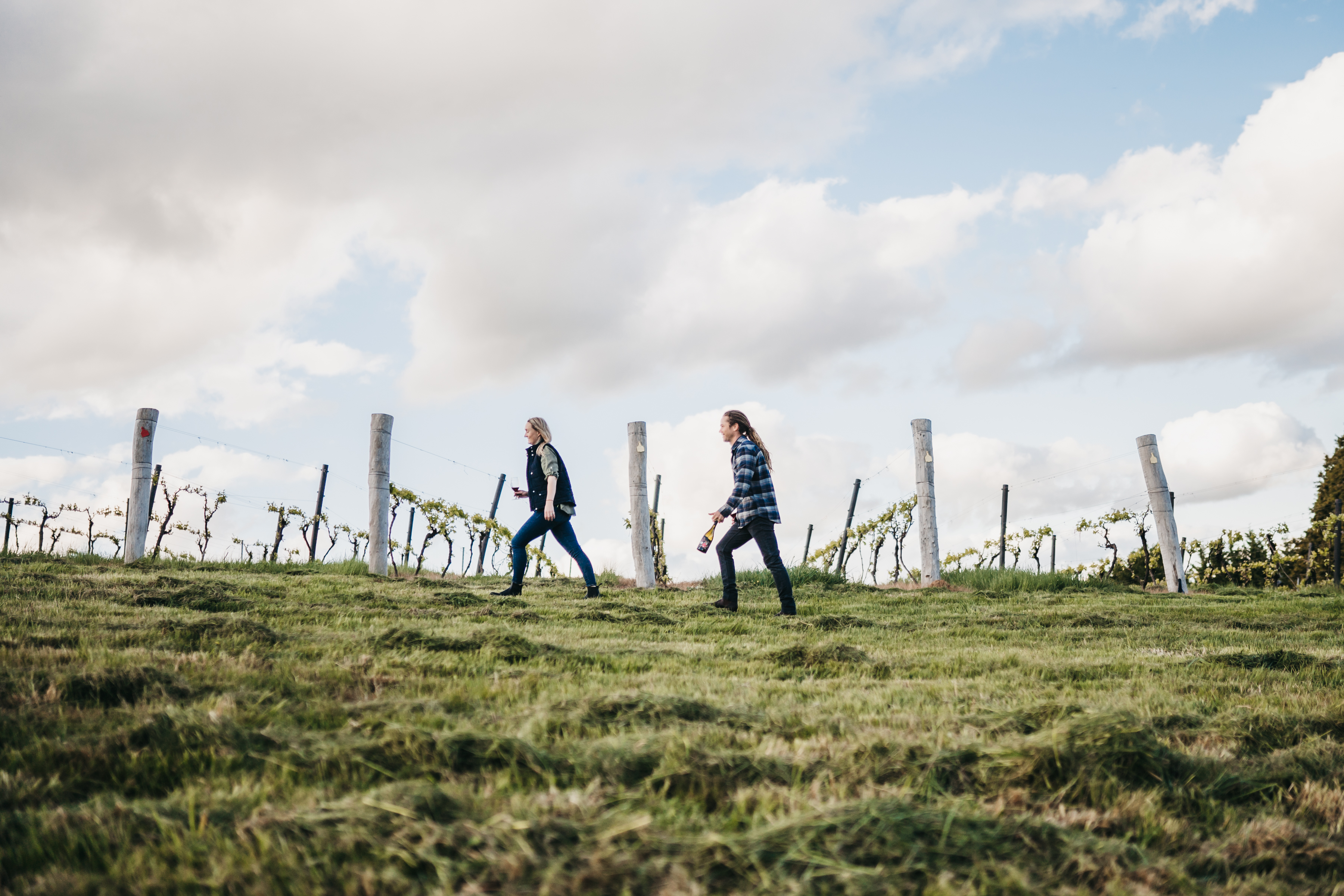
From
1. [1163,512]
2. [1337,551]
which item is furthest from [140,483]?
[1337,551]

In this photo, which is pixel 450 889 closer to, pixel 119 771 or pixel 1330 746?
pixel 119 771

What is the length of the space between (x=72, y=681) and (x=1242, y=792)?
3.71 m

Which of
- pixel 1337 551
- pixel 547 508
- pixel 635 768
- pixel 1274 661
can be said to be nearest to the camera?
pixel 635 768

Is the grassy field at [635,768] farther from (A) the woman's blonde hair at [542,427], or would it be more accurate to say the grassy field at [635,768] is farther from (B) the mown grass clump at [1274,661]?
(A) the woman's blonde hair at [542,427]

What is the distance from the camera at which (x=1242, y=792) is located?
90.9 inches

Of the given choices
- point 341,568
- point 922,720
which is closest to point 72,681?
point 922,720

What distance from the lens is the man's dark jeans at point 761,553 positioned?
761 cm

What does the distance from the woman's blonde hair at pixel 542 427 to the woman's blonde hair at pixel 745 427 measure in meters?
2.08

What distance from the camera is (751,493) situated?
26.4 ft

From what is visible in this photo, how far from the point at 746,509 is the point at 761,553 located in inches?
18.1

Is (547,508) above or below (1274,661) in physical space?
above

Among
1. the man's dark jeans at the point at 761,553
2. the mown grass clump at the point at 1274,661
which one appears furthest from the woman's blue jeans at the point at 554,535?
the mown grass clump at the point at 1274,661

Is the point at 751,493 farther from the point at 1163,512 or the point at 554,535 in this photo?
the point at 1163,512

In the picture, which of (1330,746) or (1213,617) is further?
(1213,617)
